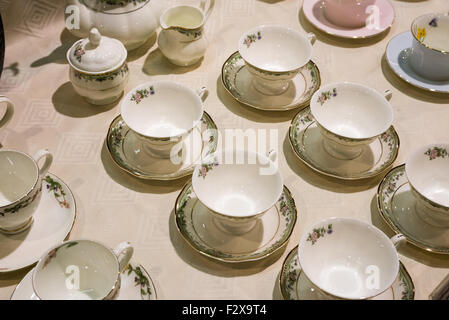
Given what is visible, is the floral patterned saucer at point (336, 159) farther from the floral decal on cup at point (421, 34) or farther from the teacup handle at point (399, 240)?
the floral decal on cup at point (421, 34)

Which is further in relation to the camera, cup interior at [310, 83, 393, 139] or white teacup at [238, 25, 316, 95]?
white teacup at [238, 25, 316, 95]

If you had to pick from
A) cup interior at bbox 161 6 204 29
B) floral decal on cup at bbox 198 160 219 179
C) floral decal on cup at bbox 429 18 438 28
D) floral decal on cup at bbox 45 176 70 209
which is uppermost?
floral decal on cup at bbox 429 18 438 28

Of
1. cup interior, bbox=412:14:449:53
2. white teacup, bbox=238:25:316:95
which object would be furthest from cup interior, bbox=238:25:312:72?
cup interior, bbox=412:14:449:53

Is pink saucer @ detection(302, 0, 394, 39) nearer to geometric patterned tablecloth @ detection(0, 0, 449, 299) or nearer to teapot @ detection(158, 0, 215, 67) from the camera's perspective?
geometric patterned tablecloth @ detection(0, 0, 449, 299)

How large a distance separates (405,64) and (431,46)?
98 mm

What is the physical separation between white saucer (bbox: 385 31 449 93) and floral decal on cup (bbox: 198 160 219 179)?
2.24 feet

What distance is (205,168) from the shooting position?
1095mm

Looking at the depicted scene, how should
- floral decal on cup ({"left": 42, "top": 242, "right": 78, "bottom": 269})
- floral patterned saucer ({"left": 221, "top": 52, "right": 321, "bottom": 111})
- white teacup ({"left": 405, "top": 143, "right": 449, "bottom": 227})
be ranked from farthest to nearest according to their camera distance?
floral patterned saucer ({"left": 221, "top": 52, "right": 321, "bottom": 111}) < white teacup ({"left": 405, "top": 143, "right": 449, "bottom": 227}) < floral decal on cup ({"left": 42, "top": 242, "right": 78, "bottom": 269})

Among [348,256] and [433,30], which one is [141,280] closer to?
[348,256]

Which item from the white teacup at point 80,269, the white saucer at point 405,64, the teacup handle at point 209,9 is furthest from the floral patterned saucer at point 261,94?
the white teacup at point 80,269

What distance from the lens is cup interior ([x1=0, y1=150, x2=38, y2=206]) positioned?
41.7 inches

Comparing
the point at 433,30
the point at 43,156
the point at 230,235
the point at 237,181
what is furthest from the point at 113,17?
the point at 433,30

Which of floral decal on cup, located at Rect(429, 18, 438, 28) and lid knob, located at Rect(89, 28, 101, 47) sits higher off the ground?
floral decal on cup, located at Rect(429, 18, 438, 28)

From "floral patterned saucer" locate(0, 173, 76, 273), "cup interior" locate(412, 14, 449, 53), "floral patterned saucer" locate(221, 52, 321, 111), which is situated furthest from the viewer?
"cup interior" locate(412, 14, 449, 53)
